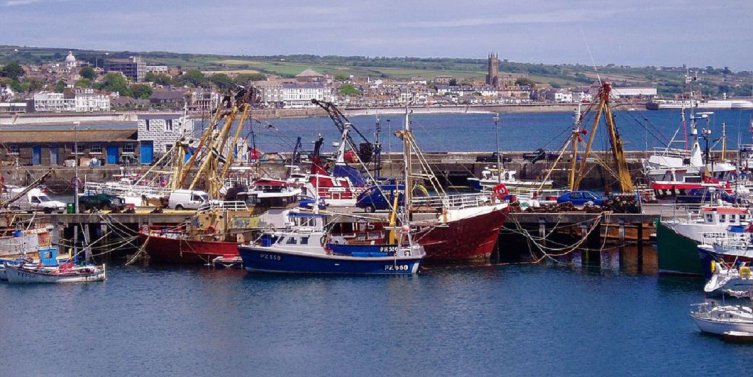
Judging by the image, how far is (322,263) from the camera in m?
43.5

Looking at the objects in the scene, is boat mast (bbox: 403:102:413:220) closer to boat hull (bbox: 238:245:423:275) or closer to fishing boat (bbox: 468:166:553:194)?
boat hull (bbox: 238:245:423:275)

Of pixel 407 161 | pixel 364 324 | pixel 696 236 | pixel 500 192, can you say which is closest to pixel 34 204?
pixel 407 161

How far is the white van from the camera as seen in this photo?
5184cm

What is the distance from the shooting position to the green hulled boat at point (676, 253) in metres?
42.1

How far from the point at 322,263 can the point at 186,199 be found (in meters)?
10.2

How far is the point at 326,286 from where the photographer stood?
42125 mm

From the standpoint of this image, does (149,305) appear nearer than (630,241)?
Yes

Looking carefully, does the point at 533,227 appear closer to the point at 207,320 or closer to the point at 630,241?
the point at 630,241

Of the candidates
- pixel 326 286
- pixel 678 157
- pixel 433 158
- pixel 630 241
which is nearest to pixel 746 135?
pixel 433 158

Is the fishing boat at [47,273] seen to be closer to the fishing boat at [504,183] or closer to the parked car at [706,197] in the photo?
the parked car at [706,197]

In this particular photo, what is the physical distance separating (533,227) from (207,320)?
1402 centimetres

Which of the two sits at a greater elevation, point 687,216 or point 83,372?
point 687,216

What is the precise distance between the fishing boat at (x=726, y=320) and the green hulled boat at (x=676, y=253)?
22.2 feet

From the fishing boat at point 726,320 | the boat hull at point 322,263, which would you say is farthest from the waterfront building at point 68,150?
the fishing boat at point 726,320
